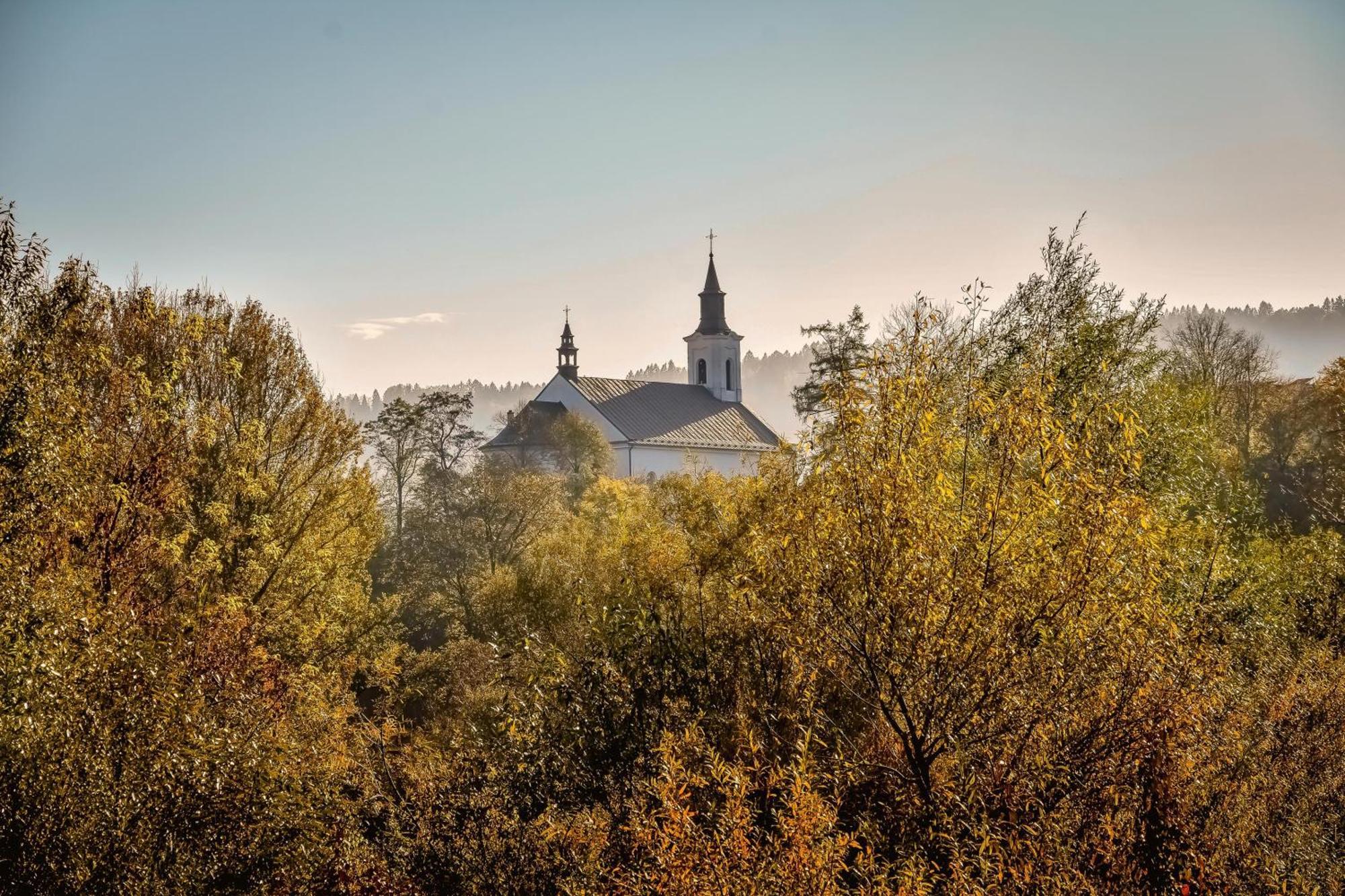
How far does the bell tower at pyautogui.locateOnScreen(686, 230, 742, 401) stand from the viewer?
8481 cm

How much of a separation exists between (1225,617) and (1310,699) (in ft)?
5.94

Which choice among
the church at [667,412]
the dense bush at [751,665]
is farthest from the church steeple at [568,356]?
the dense bush at [751,665]

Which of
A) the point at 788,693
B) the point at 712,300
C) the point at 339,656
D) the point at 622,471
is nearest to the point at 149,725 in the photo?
the point at 788,693

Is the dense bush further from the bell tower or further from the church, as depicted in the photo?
the bell tower

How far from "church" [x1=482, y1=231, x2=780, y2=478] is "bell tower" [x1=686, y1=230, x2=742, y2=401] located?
54mm

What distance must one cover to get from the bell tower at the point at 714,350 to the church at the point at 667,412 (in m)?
0.05

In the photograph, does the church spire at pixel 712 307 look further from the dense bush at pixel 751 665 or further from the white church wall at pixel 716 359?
the dense bush at pixel 751 665

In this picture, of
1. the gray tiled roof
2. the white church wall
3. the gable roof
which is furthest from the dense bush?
the white church wall

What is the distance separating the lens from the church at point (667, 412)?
223 ft

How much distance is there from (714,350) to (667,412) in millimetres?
8939

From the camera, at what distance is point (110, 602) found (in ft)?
46.3

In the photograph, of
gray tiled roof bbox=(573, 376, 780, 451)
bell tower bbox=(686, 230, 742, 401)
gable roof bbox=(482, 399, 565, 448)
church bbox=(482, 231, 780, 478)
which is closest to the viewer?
gable roof bbox=(482, 399, 565, 448)

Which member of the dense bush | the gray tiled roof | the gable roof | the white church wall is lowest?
the dense bush

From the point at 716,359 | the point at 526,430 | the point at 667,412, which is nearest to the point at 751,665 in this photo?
the point at 526,430
